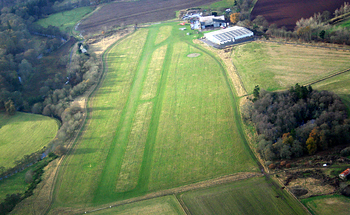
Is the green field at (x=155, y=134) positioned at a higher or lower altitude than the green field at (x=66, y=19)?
lower

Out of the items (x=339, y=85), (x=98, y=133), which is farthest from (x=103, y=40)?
(x=339, y=85)

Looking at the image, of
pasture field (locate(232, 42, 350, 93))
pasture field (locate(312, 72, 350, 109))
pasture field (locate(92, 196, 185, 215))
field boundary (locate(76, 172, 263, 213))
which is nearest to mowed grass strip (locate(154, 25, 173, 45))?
pasture field (locate(232, 42, 350, 93))

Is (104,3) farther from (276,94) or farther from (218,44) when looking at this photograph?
(276,94)

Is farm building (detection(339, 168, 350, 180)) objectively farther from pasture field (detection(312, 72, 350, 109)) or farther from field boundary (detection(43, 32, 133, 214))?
field boundary (detection(43, 32, 133, 214))

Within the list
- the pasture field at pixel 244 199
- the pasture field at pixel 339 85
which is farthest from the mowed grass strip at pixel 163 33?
the pasture field at pixel 244 199

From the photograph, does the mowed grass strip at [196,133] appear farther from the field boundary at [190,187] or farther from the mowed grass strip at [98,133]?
the mowed grass strip at [98,133]

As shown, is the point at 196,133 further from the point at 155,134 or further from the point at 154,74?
the point at 154,74

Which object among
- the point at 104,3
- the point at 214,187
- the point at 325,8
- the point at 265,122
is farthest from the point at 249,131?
the point at 104,3

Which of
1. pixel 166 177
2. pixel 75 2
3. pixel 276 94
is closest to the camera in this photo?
pixel 166 177
